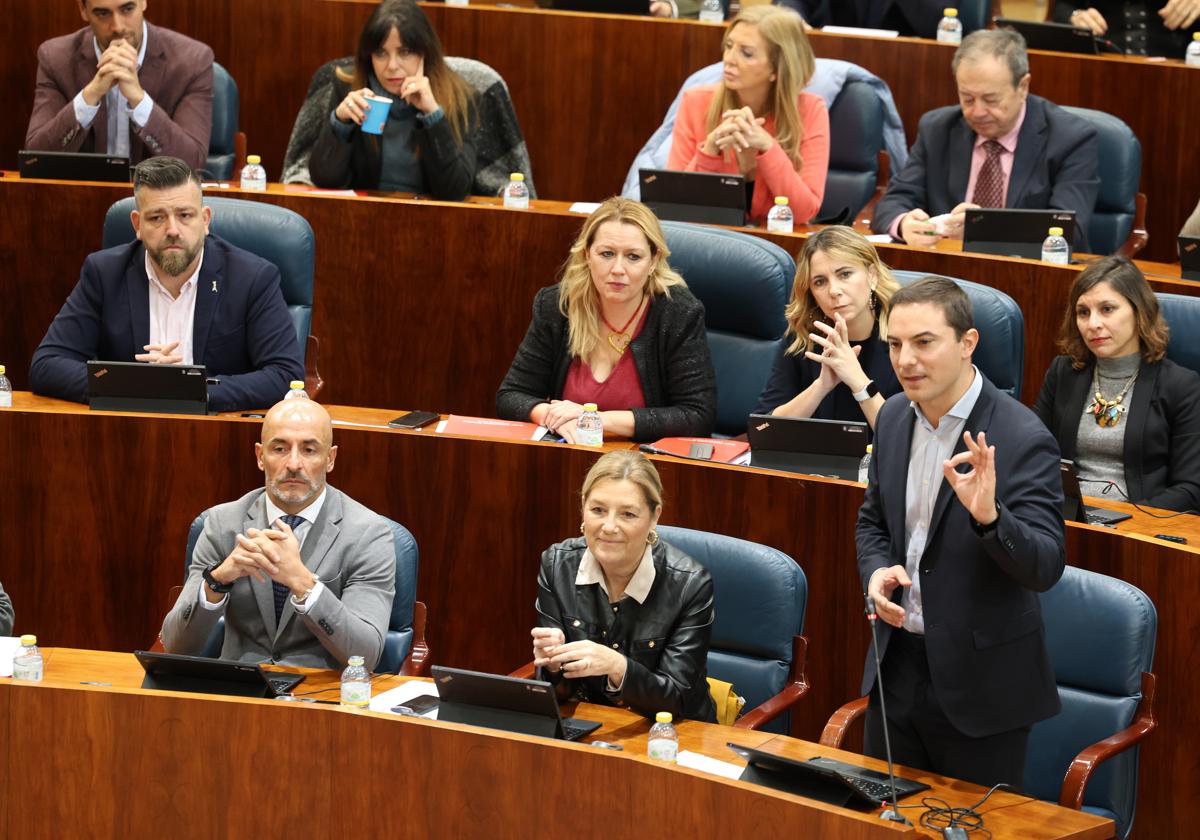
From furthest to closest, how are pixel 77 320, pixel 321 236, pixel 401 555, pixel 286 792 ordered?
pixel 321 236, pixel 77 320, pixel 401 555, pixel 286 792

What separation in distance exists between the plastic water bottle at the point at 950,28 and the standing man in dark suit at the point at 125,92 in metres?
2.19

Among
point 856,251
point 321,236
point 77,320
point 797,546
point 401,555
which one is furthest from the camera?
point 321,236

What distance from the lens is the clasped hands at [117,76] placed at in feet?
15.2

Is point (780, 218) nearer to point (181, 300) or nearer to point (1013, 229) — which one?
point (1013, 229)

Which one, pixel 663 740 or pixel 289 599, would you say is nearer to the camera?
pixel 663 740

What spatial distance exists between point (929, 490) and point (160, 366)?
170 cm

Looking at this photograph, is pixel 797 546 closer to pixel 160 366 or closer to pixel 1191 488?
pixel 1191 488

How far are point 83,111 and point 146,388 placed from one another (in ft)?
4.60

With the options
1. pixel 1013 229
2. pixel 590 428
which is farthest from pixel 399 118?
pixel 1013 229

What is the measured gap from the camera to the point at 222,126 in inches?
205

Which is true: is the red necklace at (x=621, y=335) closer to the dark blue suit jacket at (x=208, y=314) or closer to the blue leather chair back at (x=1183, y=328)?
the dark blue suit jacket at (x=208, y=314)

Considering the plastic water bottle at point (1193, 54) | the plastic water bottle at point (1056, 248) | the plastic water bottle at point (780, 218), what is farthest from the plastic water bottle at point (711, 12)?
the plastic water bottle at point (1056, 248)

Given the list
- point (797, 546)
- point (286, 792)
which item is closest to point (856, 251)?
point (797, 546)

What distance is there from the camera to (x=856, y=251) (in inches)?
144
